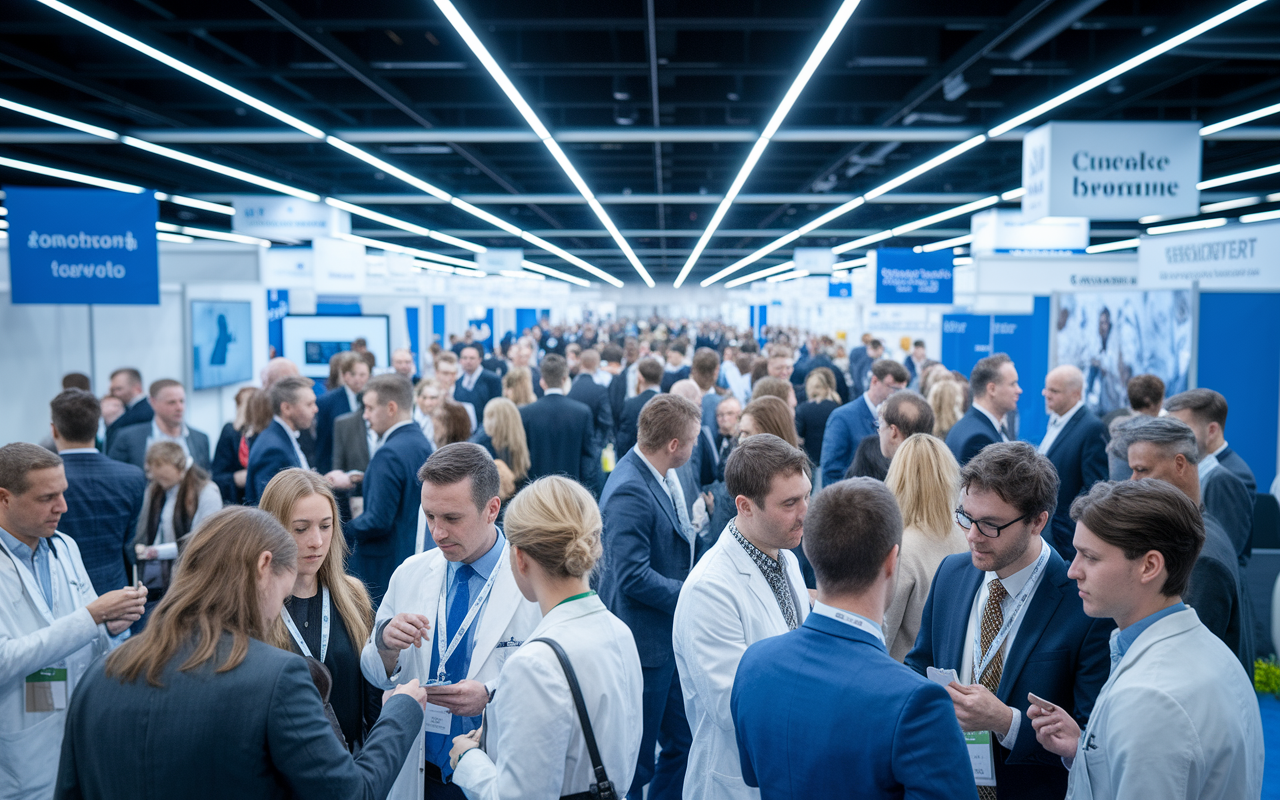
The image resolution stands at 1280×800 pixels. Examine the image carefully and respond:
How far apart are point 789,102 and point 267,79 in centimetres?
517

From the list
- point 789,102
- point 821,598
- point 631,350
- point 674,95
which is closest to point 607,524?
point 821,598

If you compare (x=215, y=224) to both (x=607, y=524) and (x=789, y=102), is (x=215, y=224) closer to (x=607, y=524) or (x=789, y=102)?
(x=789, y=102)

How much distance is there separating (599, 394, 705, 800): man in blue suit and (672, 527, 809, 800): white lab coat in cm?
75

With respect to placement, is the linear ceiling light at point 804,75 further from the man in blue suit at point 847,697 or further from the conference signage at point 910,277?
the man in blue suit at point 847,697

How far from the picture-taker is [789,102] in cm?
790

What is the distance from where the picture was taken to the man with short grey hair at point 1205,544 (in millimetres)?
2602

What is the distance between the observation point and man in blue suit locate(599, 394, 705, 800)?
3.18 meters

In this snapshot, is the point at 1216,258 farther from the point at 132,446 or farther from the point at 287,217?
the point at 287,217

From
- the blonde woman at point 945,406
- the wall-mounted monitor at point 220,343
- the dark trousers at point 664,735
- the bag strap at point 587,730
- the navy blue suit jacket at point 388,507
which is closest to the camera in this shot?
the bag strap at point 587,730

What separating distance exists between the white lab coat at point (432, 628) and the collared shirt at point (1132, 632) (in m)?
1.34

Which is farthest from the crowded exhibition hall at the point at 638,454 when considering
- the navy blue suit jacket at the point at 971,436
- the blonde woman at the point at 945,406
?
the blonde woman at the point at 945,406

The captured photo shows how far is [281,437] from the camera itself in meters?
4.79

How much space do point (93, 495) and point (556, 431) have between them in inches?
119

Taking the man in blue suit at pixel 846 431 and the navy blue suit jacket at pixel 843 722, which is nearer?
the navy blue suit jacket at pixel 843 722
